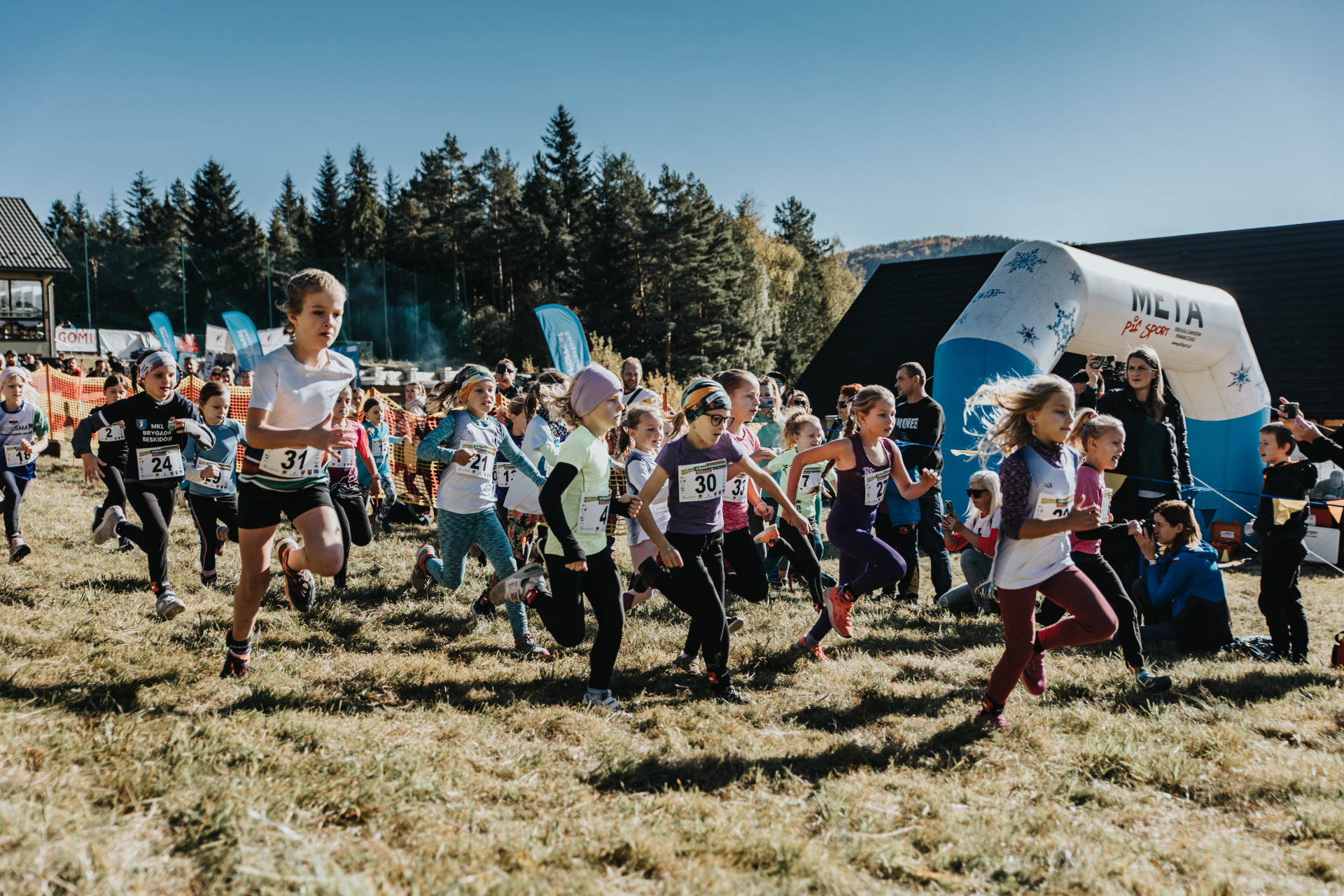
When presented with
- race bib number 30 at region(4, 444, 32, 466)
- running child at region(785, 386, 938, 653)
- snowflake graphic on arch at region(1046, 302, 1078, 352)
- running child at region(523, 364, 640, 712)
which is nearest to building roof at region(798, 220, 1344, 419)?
snowflake graphic on arch at region(1046, 302, 1078, 352)

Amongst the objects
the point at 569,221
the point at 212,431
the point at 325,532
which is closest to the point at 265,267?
the point at 569,221

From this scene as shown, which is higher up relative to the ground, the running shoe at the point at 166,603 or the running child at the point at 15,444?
the running child at the point at 15,444

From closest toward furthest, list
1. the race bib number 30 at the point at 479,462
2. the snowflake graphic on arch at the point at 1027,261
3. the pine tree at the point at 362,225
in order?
the race bib number 30 at the point at 479,462
the snowflake graphic on arch at the point at 1027,261
the pine tree at the point at 362,225

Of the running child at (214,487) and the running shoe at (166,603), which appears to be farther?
the running child at (214,487)

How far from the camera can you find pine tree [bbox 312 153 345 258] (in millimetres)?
61750

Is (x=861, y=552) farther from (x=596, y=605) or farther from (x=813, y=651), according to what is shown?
(x=596, y=605)

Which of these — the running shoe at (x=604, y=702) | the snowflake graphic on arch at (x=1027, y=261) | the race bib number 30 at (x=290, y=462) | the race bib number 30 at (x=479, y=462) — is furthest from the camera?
the snowflake graphic on arch at (x=1027, y=261)

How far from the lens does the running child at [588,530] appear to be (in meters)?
4.38

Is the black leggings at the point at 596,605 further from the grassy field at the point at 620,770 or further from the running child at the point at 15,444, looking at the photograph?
the running child at the point at 15,444

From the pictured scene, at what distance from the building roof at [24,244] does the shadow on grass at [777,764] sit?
42.8m

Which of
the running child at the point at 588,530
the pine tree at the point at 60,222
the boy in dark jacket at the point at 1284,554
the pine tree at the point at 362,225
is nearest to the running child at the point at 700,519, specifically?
the running child at the point at 588,530

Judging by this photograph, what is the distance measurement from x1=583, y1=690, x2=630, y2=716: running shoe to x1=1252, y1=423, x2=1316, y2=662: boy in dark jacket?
4.49 metres

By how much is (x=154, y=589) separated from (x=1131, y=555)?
699 centimetres

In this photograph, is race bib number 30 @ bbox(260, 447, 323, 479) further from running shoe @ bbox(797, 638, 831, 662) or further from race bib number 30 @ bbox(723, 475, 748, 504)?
running shoe @ bbox(797, 638, 831, 662)
